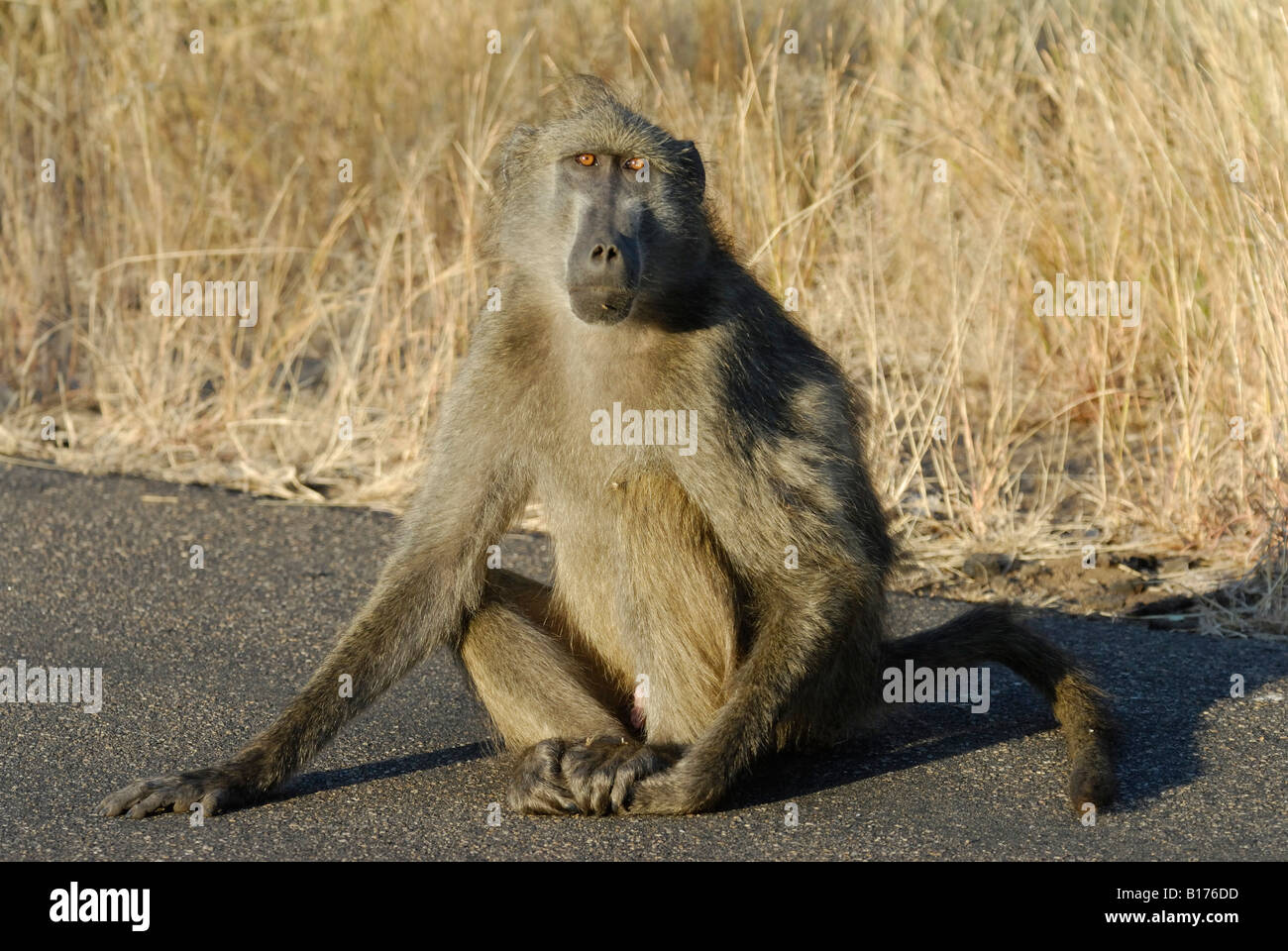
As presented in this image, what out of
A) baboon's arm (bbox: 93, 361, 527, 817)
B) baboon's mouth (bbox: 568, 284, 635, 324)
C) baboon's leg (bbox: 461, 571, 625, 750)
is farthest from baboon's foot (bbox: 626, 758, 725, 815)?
baboon's mouth (bbox: 568, 284, 635, 324)

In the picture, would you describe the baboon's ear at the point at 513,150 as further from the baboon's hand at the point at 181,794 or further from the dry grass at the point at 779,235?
the dry grass at the point at 779,235

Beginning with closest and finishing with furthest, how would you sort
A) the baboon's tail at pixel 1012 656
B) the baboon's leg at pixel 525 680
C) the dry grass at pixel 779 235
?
the baboon's leg at pixel 525 680
the baboon's tail at pixel 1012 656
the dry grass at pixel 779 235

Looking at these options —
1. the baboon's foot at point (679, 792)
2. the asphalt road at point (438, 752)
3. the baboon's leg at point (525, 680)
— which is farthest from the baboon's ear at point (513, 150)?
the baboon's foot at point (679, 792)

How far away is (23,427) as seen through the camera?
23.3ft

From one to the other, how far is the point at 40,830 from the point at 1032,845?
2052mm

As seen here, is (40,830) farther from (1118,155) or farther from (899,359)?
(1118,155)


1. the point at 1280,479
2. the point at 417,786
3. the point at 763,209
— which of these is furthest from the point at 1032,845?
the point at 763,209

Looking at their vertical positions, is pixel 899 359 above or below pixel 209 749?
above

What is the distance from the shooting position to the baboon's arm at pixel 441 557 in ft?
12.6

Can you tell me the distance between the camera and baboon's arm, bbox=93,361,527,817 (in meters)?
3.83

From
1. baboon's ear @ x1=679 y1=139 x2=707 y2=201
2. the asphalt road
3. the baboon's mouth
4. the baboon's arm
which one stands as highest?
baboon's ear @ x1=679 y1=139 x2=707 y2=201

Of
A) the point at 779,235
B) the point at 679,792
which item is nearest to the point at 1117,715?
the point at 679,792

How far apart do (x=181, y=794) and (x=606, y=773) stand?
0.92 metres

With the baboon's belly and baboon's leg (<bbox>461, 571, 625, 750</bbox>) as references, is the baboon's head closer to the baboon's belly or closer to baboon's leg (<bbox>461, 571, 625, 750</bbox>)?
the baboon's belly
